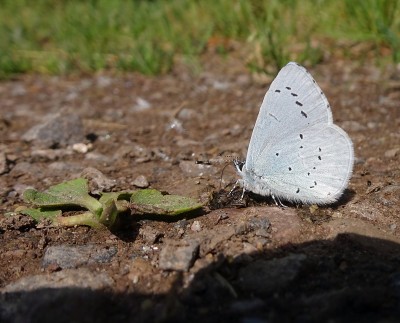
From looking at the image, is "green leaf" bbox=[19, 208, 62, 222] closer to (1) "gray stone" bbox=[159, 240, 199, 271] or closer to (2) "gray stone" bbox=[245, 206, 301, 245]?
(1) "gray stone" bbox=[159, 240, 199, 271]

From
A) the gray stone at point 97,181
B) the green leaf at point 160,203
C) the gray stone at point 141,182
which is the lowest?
the gray stone at point 97,181

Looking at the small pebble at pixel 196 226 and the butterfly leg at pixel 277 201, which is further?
the butterfly leg at pixel 277 201

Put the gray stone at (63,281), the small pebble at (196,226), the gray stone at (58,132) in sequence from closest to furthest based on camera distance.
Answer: the gray stone at (63,281) < the small pebble at (196,226) < the gray stone at (58,132)

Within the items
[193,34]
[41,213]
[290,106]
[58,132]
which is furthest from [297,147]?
[193,34]

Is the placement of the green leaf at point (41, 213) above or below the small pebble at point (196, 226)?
below

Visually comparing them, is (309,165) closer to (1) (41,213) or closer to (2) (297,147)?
(2) (297,147)

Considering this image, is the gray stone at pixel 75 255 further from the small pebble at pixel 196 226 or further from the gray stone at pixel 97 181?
the gray stone at pixel 97 181

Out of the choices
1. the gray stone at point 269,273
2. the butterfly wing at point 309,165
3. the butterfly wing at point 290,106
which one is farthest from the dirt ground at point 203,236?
the butterfly wing at point 290,106
